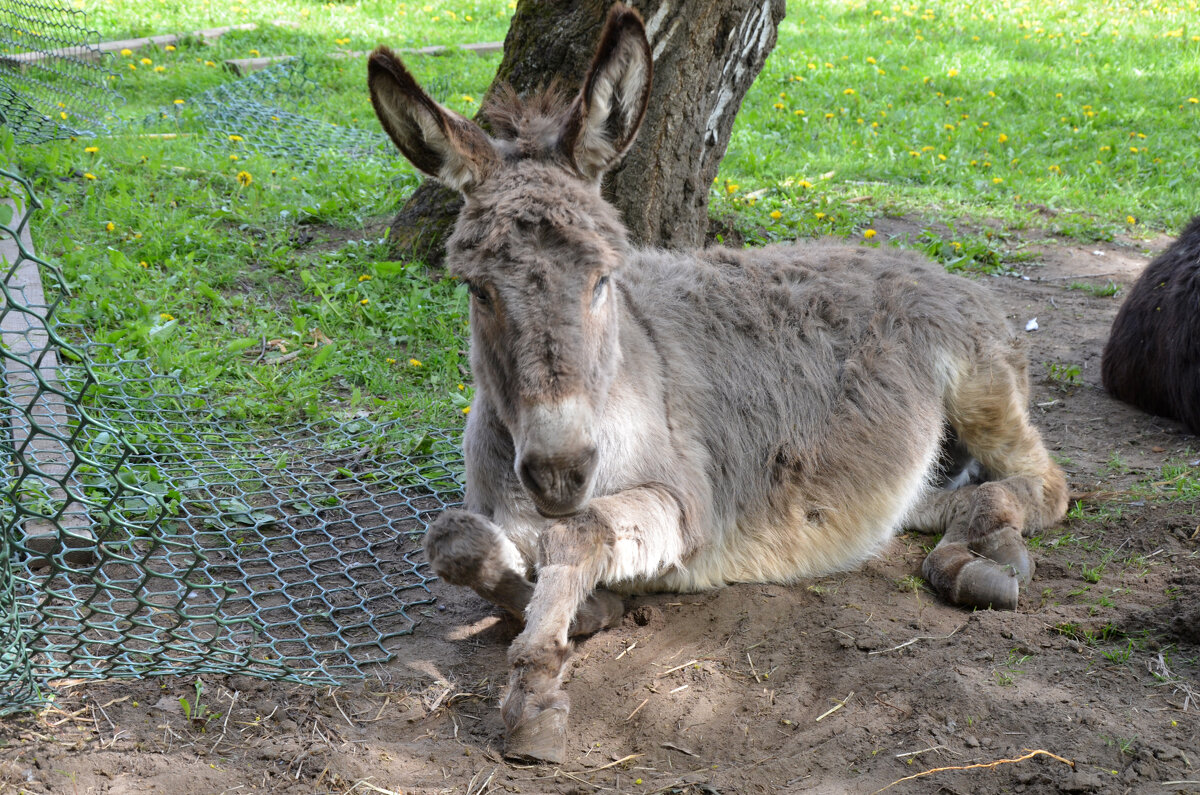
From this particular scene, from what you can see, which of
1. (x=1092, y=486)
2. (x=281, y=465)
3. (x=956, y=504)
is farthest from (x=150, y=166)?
(x=1092, y=486)

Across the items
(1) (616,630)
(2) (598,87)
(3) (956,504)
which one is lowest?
(1) (616,630)

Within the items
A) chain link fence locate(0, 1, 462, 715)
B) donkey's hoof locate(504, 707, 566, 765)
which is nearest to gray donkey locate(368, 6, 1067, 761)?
donkey's hoof locate(504, 707, 566, 765)

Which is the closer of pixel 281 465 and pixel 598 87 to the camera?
pixel 598 87

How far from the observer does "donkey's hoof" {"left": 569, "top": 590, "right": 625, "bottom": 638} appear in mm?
3268

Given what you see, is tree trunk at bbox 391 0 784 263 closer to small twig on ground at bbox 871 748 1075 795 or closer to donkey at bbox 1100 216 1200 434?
donkey at bbox 1100 216 1200 434

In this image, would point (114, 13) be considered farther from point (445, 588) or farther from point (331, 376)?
point (445, 588)

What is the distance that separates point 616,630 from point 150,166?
17.8 feet

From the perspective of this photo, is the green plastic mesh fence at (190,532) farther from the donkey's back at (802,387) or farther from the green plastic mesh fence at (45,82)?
the green plastic mesh fence at (45,82)

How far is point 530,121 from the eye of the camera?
329 centimetres

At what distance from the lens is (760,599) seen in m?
3.54

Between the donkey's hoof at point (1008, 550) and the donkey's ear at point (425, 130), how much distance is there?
2.35m

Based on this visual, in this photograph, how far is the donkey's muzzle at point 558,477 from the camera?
2660 mm

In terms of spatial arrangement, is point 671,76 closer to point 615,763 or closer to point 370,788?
point 615,763

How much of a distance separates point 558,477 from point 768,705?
985 millimetres
